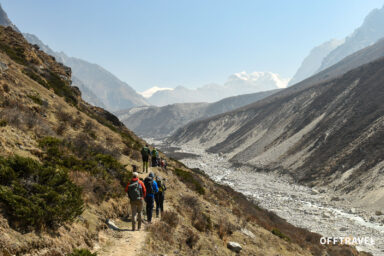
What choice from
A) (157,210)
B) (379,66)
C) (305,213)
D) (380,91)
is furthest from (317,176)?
(379,66)

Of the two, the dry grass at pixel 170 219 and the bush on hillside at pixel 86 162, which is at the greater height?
the bush on hillside at pixel 86 162

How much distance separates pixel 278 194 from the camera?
120ft

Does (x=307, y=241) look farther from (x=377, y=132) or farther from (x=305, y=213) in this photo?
(x=377, y=132)

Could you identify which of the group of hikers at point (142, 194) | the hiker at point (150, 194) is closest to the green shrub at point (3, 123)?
the group of hikers at point (142, 194)

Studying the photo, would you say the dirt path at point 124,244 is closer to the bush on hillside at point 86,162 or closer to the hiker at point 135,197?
the hiker at point 135,197

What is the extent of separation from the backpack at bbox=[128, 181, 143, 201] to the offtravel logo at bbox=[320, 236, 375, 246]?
1566 centimetres

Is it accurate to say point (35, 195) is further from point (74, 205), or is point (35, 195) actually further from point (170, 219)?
point (170, 219)

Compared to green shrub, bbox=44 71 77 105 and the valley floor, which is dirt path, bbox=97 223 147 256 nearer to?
the valley floor

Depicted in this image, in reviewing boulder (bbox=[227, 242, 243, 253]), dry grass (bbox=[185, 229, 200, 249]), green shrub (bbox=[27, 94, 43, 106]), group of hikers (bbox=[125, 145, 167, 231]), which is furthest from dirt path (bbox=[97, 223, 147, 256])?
green shrub (bbox=[27, 94, 43, 106])

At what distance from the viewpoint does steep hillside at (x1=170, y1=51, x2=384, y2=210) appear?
36.7 m

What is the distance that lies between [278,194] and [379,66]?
62.8 metres

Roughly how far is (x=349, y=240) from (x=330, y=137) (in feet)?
124

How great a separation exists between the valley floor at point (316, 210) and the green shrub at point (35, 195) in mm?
19990

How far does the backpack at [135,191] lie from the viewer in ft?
28.9
